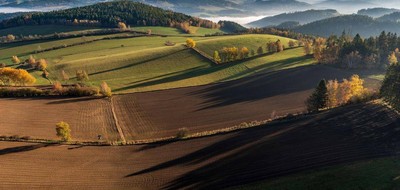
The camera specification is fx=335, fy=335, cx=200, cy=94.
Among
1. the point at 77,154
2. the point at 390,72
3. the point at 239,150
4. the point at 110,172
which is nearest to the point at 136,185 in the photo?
the point at 110,172

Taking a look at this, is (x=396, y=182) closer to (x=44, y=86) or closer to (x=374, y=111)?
(x=374, y=111)

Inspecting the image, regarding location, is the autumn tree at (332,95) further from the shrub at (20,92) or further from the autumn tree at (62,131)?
the shrub at (20,92)

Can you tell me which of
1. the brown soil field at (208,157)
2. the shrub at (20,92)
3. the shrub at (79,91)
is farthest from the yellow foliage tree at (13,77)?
the brown soil field at (208,157)

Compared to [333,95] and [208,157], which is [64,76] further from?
[333,95]

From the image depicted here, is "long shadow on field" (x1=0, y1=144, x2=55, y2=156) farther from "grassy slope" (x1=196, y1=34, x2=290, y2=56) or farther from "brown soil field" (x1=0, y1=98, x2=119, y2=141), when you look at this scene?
"grassy slope" (x1=196, y1=34, x2=290, y2=56)

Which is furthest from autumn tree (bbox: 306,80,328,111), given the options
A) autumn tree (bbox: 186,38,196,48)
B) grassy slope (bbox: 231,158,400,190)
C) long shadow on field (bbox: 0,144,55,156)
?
autumn tree (bbox: 186,38,196,48)

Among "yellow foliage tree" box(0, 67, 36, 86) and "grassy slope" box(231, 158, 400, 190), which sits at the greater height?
"yellow foliage tree" box(0, 67, 36, 86)
